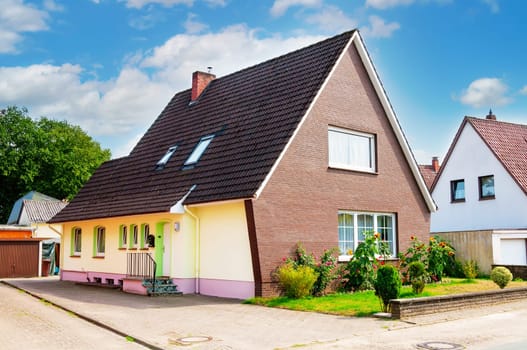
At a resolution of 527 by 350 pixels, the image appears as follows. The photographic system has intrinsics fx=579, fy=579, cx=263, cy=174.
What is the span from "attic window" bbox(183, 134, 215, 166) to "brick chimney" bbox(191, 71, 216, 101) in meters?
4.39

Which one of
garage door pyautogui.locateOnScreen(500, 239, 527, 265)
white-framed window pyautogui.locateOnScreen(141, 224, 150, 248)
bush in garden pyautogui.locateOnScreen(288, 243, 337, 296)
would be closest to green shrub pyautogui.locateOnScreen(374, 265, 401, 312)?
bush in garden pyautogui.locateOnScreen(288, 243, 337, 296)

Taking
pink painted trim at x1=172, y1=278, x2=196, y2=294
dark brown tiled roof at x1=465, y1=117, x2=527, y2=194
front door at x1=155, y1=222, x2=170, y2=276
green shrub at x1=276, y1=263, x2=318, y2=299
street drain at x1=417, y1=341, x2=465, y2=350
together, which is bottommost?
street drain at x1=417, y1=341, x2=465, y2=350

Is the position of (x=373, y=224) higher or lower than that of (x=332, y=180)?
lower

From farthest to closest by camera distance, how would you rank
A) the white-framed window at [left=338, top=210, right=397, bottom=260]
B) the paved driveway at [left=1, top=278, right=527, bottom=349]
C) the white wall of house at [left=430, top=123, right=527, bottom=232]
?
the white wall of house at [left=430, top=123, right=527, bottom=232] → the white-framed window at [left=338, top=210, right=397, bottom=260] → the paved driveway at [left=1, top=278, right=527, bottom=349]

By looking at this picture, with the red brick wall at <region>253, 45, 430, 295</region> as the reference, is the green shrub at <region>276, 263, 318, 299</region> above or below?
below

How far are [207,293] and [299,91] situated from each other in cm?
734

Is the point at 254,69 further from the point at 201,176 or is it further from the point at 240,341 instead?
the point at 240,341

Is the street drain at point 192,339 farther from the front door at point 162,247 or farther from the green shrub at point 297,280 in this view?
the front door at point 162,247

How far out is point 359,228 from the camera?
20.4 metres

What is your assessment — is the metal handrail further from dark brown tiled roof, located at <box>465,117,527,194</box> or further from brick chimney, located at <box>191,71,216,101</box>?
dark brown tiled roof, located at <box>465,117,527,194</box>

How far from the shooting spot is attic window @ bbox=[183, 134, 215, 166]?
2095cm

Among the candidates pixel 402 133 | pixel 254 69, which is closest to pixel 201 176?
pixel 254 69

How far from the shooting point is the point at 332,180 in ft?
63.6

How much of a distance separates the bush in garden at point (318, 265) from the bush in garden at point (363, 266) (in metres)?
0.68
